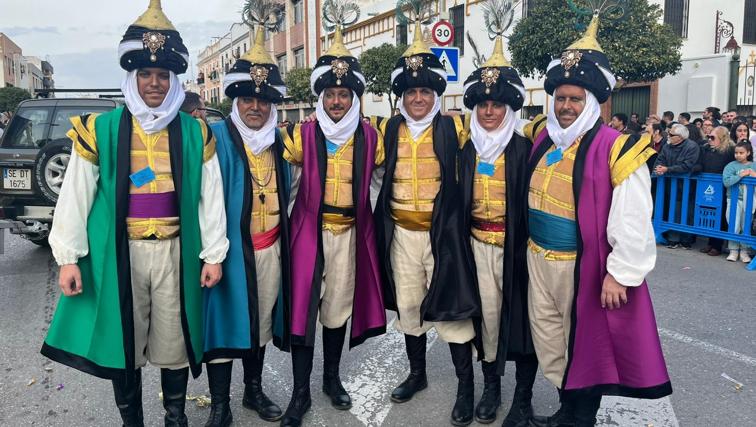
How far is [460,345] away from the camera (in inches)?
134

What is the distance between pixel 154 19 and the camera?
9.52 feet

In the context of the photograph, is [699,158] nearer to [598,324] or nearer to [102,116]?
[598,324]

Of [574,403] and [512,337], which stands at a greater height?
[512,337]

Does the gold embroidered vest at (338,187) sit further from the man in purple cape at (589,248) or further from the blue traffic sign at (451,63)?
the blue traffic sign at (451,63)

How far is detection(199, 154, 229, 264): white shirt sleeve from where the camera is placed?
3.00 m

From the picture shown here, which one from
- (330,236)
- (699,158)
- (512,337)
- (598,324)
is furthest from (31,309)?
(699,158)

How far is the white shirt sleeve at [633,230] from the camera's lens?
8.63 feet

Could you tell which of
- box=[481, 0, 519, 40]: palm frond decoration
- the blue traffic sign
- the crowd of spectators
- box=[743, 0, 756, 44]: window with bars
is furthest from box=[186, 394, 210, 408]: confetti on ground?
box=[743, 0, 756, 44]: window with bars

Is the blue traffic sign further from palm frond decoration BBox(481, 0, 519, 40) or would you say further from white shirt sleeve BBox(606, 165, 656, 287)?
white shirt sleeve BBox(606, 165, 656, 287)

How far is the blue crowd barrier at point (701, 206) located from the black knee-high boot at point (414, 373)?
200 inches

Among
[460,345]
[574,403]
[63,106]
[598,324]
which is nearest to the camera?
[598,324]

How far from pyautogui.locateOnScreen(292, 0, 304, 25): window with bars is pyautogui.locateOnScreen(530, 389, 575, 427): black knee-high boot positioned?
36.2m

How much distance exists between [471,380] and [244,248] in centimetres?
154

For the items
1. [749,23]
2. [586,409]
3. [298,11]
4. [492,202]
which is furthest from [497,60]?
[298,11]
